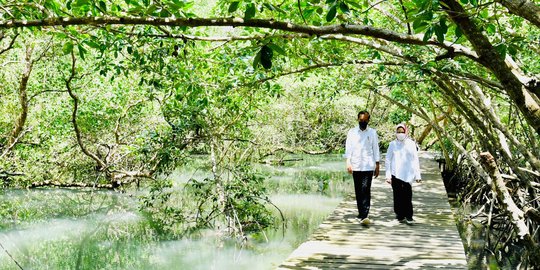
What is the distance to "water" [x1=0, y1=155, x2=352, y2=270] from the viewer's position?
8156 mm

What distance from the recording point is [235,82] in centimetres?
647

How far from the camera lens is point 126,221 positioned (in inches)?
419

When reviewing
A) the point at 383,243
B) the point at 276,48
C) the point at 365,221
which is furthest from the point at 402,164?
the point at 276,48

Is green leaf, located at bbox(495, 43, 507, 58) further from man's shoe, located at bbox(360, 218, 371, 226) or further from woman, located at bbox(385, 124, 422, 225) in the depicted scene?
man's shoe, located at bbox(360, 218, 371, 226)

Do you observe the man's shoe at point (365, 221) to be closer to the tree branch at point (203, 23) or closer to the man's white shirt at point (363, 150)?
the man's white shirt at point (363, 150)

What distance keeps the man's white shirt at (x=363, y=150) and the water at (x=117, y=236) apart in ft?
8.71

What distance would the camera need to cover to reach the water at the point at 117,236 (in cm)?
816

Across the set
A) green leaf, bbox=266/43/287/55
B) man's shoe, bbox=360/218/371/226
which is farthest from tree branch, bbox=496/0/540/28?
man's shoe, bbox=360/218/371/226

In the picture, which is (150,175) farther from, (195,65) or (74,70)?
(195,65)

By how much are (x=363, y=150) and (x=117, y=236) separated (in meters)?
5.79

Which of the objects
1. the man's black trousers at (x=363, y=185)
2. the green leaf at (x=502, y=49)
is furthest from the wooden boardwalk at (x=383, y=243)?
the green leaf at (x=502, y=49)

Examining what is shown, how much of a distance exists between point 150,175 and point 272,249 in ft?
11.9

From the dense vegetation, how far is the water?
0.38m

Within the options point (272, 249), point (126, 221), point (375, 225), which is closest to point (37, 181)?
point (126, 221)
